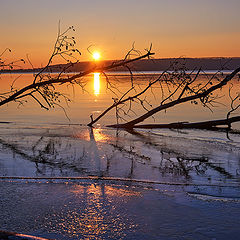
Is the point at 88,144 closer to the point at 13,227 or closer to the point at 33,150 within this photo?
the point at 33,150

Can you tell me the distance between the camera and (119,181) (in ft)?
19.2

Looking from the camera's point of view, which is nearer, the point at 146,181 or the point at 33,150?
the point at 146,181

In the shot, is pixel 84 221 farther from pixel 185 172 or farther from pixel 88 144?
pixel 88 144

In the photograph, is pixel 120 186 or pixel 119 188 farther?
pixel 120 186

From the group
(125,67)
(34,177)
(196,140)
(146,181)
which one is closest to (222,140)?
(196,140)

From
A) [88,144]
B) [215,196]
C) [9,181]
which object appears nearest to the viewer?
[215,196]

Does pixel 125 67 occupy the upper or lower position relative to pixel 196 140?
upper

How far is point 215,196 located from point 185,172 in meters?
1.48

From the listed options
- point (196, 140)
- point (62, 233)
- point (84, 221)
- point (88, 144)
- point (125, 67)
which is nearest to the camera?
point (62, 233)

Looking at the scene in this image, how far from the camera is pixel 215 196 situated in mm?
5219

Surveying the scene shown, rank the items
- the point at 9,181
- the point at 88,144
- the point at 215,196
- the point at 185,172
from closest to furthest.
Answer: the point at 215,196 < the point at 9,181 < the point at 185,172 < the point at 88,144

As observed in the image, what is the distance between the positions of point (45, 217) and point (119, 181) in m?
1.77

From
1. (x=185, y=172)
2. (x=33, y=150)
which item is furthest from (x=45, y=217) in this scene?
(x=33, y=150)

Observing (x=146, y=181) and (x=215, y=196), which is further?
(x=146, y=181)
